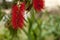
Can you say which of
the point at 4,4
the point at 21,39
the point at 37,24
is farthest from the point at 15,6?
the point at 21,39

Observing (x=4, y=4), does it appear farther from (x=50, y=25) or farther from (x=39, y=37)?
(x=50, y=25)

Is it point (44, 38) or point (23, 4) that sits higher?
point (23, 4)

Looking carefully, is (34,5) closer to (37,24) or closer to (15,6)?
(15,6)

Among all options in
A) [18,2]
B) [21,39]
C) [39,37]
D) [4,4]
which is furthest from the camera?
[21,39]

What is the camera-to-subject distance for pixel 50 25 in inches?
74.5

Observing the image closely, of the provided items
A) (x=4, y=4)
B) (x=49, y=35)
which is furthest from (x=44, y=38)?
(x=4, y=4)

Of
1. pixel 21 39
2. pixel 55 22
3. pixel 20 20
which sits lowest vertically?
pixel 21 39

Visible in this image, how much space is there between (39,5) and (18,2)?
105mm

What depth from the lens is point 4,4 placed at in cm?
116

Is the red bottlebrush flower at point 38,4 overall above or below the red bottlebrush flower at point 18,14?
above

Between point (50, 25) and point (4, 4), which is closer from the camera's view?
point (4, 4)

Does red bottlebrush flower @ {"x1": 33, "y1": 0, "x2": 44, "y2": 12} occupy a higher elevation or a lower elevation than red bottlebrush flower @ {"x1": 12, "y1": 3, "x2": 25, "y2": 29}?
higher

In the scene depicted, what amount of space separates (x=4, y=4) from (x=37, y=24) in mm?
587

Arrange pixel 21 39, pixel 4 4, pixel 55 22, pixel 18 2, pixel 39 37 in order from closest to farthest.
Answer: pixel 18 2 → pixel 4 4 → pixel 39 37 → pixel 21 39 → pixel 55 22
